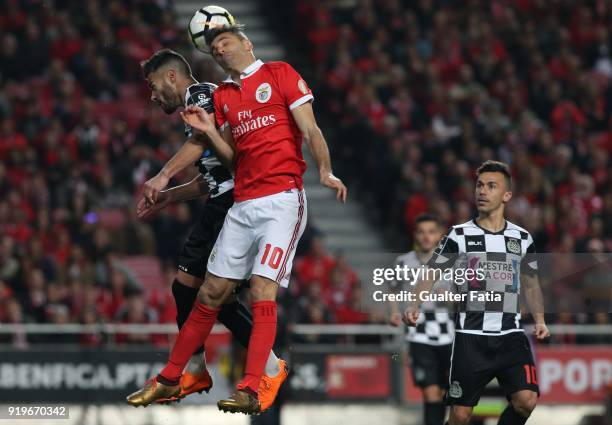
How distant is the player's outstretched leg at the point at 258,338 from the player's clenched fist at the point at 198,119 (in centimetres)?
97

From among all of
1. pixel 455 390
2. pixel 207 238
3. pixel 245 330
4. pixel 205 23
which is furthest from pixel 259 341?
pixel 205 23

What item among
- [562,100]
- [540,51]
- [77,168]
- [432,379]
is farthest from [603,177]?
[432,379]

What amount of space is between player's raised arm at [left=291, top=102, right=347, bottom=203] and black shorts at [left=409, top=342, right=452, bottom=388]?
11.6ft

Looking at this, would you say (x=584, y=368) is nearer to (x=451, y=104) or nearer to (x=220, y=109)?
(x=451, y=104)

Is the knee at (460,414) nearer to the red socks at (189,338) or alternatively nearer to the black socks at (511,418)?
the black socks at (511,418)

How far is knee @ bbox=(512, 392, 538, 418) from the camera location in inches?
330

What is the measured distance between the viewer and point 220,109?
800cm

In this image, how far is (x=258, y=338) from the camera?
25.4 feet

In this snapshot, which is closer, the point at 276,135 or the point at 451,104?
the point at 276,135

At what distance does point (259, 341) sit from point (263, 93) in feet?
5.04

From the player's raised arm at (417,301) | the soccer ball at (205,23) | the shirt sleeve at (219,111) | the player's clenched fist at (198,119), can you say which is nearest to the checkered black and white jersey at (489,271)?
the player's raised arm at (417,301)

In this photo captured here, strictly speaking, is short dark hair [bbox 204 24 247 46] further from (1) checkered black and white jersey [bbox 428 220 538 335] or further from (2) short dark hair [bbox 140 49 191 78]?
(1) checkered black and white jersey [bbox 428 220 538 335]

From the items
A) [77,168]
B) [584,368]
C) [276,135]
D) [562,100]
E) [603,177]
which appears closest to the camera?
[276,135]

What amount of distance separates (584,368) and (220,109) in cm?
881
